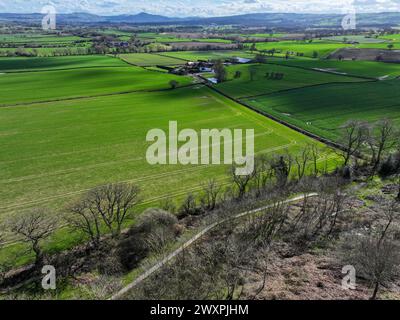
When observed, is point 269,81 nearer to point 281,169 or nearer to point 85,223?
point 281,169

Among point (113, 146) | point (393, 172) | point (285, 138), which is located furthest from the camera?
point (285, 138)

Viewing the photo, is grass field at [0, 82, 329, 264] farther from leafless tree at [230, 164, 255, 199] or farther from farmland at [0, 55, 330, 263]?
leafless tree at [230, 164, 255, 199]

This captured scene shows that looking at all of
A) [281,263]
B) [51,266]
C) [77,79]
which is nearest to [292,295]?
[281,263]

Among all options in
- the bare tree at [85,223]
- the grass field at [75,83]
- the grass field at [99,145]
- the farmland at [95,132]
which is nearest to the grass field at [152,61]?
the grass field at [75,83]

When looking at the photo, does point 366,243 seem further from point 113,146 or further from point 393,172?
point 113,146

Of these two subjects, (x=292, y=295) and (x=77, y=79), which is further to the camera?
(x=77, y=79)

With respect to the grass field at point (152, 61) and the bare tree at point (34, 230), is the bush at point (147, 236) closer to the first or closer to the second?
the bare tree at point (34, 230)
